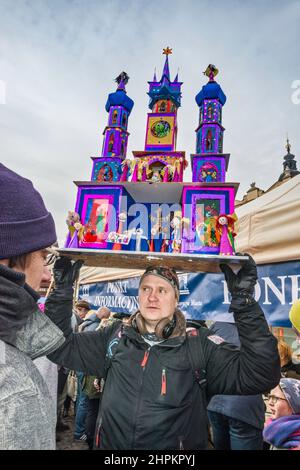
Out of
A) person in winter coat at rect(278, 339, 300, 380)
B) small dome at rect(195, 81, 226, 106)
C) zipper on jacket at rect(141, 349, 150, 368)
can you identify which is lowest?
person in winter coat at rect(278, 339, 300, 380)

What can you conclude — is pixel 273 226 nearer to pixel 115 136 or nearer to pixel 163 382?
pixel 163 382

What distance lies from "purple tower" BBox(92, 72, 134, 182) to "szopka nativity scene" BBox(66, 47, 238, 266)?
0.04 ft

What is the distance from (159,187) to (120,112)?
1.60m

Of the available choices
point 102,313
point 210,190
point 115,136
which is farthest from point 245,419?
point 115,136

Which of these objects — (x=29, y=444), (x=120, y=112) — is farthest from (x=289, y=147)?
(x=29, y=444)

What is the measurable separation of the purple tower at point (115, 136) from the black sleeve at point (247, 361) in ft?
6.79

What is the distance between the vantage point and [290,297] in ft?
8.21

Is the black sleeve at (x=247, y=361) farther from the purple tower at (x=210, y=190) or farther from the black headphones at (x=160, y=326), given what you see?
the purple tower at (x=210, y=190)

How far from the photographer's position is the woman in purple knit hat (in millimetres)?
628

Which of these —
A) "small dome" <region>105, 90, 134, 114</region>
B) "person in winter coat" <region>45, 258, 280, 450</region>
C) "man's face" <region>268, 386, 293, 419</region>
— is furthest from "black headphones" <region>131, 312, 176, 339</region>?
"small dome" <region>105, 90, 134, 114</region>

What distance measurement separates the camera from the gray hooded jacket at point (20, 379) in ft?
2.01

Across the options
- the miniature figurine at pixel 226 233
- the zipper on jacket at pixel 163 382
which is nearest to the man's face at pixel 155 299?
the zipper on jacket at pixel 163 382

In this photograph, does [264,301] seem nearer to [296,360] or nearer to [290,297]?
[290,297]

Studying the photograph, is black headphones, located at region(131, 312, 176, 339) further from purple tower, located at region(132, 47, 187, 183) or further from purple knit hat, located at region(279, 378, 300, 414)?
purple tower, located at region(132, 47, 187, 183)
